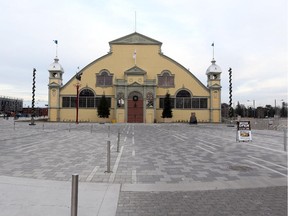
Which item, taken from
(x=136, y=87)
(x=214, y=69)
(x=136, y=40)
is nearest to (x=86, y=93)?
(x=136, y=87)

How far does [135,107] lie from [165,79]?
8573 mm

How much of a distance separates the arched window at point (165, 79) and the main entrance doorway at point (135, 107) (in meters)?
5.31

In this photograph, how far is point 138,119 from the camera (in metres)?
54.5

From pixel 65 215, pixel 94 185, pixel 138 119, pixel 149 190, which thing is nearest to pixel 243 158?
pixel 149 190

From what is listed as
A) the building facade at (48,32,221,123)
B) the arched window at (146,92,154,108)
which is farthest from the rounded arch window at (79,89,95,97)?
the arched window at (146,92,154,108)

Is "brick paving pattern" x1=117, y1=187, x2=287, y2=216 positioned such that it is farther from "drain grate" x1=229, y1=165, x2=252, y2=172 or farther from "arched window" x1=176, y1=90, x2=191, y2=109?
"arched window" x1=176, y1=90, x2=191, y2=109

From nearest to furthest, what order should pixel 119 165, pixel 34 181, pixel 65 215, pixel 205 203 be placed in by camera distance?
pixel 65 215
pixel 205 203
pixel 34 181
pixel 119 165

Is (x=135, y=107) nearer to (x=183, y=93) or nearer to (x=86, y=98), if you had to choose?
(x=86, y=98)

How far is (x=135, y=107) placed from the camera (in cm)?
5472

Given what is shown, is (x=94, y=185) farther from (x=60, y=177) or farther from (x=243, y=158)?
(x=243, y=158)

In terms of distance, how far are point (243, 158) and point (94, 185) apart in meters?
7.21

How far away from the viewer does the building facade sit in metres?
54.6

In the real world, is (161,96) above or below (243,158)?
above

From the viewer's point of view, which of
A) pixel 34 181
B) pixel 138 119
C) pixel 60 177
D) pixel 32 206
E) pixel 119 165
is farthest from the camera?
pixel 138 119
